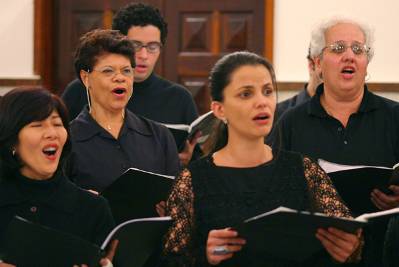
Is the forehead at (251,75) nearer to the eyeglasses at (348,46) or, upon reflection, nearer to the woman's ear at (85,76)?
the eyeglasses at (348,46)

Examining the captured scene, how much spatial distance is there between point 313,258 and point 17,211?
881mm

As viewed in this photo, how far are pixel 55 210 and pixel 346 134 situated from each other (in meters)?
1.11

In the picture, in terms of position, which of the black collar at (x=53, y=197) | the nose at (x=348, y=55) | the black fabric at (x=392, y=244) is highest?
the nose at (x=348, y=55)

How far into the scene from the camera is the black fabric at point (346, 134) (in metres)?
2.86

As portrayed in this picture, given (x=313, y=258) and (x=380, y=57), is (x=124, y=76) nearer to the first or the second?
(x=313, y=258)

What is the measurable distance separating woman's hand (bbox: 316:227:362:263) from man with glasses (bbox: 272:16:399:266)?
2.42ft

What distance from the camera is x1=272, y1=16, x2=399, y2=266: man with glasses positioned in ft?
9.43

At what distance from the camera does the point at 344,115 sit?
117 inches

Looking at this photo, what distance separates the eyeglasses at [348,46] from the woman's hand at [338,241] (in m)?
0.96

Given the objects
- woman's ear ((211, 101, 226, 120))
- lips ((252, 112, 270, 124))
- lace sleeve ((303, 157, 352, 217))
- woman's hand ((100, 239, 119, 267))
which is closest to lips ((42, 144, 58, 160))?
woman's hand ((100, 239, 119, 267))

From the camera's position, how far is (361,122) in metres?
→ 2.93

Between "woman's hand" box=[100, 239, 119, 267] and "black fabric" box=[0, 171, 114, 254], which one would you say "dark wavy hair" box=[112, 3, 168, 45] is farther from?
"woman's hand" box=[100, 239, 119, 267]

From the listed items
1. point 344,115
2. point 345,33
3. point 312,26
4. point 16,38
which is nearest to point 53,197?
point 344,115

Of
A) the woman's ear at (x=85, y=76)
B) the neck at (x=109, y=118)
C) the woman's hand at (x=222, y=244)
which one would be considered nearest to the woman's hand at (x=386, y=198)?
the woman's hand at (x=222, y=244)
